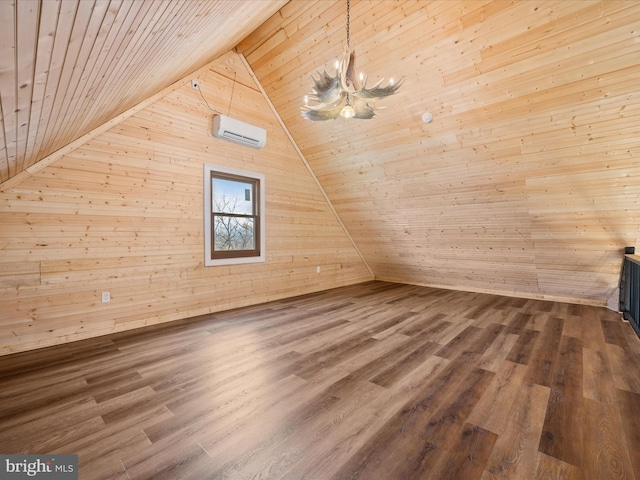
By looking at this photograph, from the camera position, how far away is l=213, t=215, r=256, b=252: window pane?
4285 mm

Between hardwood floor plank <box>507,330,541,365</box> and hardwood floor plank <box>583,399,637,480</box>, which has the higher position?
hardwood floor plank <box>583,399,637,480</box>

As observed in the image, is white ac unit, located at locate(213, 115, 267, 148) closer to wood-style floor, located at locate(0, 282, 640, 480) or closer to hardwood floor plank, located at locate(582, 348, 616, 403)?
wood-style floor, located at locate(0, 282, 640, 480)

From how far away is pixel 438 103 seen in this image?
359 cm

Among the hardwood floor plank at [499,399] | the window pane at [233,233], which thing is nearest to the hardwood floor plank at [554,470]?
Result: the hardwood floor plank at [499,399]

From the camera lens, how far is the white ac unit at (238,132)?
3.95 m

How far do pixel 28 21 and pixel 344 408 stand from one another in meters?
2.14

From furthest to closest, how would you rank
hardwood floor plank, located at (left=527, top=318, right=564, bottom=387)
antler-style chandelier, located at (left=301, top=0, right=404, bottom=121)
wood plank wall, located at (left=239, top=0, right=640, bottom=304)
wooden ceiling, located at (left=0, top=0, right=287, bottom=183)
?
wood plank wall, located at (left=239, top=0, right=640, bottom=304), antler-style chandelier, located at (left=301, top=0, right=404, bottom=121), hardwood floor plank, located at (left=527, top=318, right=564, bottom=387), wooden ceiling, located at (left=0, top=0, right=287, bottom=183)

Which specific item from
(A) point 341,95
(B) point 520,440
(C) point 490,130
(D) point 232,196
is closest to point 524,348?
(B) point 520,440

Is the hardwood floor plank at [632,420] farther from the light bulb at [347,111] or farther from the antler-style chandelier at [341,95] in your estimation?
the light bulb at [347,111]

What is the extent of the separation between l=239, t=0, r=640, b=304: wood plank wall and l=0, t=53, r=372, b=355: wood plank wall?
1.14 metres

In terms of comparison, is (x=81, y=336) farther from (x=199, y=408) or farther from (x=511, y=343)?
(x=511, y=343)

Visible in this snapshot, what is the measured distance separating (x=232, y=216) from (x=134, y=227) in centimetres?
136

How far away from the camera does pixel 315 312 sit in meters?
4.13

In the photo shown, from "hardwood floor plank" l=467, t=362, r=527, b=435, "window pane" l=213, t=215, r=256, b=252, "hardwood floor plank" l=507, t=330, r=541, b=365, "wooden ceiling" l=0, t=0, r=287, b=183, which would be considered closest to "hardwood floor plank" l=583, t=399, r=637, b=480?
"hardwood floor plank" l=467, t=362, r=527, b=435
